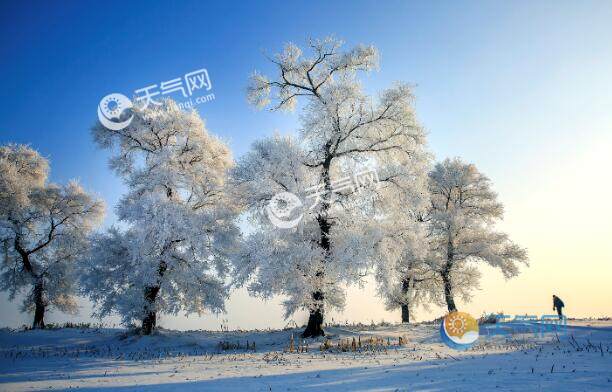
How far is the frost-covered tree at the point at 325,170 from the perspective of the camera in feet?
54.4

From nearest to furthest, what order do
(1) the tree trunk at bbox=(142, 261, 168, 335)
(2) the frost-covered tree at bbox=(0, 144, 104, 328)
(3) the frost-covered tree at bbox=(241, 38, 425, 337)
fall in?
1. (3) the frost-covered tree at bbox=(241, 38, 425, 337)
2. (1) the tree trunk at bbox=(142, 261, 168, 335)
3. (2) the frost-covered tree at bbox=(0, 144, 104, 328)

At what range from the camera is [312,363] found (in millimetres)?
12156

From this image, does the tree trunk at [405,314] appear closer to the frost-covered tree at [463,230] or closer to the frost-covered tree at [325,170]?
the frost-covered tree at [463,230]

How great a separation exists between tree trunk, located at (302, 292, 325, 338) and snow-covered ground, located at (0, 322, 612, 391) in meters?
0.69

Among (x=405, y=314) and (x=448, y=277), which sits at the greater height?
(x=448, y=277)

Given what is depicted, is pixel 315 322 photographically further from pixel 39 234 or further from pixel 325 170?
pixel 39 234

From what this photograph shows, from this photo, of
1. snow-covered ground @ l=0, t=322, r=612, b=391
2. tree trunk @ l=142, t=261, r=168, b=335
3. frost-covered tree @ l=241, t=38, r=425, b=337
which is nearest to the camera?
snow-covered ground @ l=0, t=322, r=612, b=391

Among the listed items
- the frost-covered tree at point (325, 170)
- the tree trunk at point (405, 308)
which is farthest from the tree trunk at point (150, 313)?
the tree trunk at point (405, 308)

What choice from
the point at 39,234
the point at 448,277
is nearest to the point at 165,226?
the point at 39,234

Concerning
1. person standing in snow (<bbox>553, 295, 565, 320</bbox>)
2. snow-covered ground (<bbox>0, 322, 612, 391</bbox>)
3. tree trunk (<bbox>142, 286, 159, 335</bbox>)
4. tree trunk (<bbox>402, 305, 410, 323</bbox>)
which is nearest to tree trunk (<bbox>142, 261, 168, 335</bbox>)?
tree trunk (<bbox>142, 286, 159, 335</bbox>)

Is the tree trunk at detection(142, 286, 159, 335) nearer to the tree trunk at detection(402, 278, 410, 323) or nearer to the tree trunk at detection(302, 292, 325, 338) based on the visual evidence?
the tree trunk at detection(302, 292, 325, 338)

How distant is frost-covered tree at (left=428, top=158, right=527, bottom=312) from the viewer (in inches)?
1043

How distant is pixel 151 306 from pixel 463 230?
1891cm

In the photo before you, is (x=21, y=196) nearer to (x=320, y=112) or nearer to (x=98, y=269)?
(x=98, y=269)
